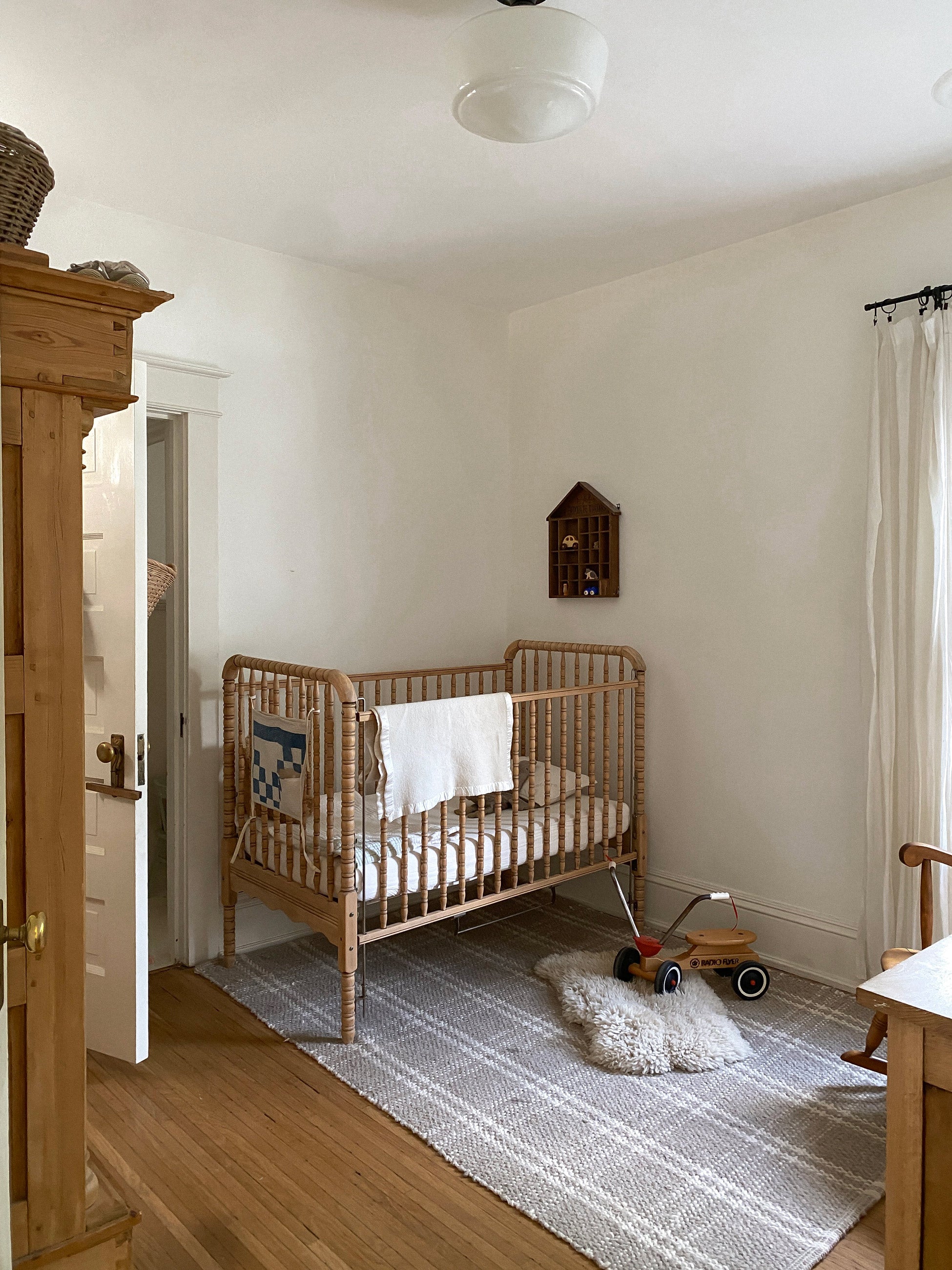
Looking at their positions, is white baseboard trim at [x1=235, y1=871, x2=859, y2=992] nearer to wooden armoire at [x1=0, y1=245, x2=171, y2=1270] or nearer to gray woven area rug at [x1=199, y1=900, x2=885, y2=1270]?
gray woven area rug at [x1=199, y1=900, x2=885, y2=1270]

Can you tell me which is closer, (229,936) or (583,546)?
(229,936)

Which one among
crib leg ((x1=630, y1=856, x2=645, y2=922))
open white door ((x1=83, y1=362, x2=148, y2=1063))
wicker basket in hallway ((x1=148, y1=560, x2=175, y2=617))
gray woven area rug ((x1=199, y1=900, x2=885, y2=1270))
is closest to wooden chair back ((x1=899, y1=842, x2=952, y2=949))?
gray woven area rug ((x1=199, y1=900, x2=885, y2=1270))

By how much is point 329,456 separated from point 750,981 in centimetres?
237

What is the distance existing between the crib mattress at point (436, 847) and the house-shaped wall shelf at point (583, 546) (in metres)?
0.93

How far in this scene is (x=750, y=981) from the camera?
2863mm

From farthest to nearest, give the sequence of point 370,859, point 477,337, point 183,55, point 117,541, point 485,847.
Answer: point 477,337
point 485,847
point 370,859
point 117,541
point 183,55

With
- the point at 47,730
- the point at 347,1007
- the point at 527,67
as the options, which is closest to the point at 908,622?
the point at 527,67

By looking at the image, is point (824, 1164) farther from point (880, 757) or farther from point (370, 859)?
point (370, 859)

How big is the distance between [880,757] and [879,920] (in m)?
0.51

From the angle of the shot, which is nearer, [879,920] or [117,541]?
[117,541]

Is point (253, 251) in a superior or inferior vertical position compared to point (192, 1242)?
superior

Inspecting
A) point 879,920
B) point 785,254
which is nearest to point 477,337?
point 785,254

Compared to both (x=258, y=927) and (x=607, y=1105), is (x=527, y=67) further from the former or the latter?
(x=258, y=927)

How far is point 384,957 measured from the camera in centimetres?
321
